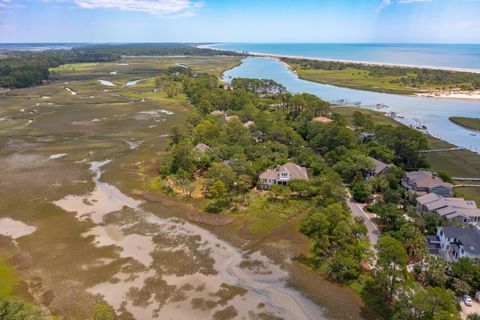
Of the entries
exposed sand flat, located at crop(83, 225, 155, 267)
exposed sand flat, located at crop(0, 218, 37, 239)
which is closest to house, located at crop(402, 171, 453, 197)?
exposed sand flat, located at crop(83, 225, 155, 267)

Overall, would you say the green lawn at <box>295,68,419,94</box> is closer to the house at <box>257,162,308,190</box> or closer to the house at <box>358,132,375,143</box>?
the house at <box>358,132,375,143</box>

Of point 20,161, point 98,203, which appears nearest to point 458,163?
point 98,203

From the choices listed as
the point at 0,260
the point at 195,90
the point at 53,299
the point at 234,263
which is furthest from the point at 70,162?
the point at 195,90

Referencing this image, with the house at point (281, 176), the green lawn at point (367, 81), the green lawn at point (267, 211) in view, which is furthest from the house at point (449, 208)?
the green lawn at point (367, 81)

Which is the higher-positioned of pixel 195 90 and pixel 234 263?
pixel 195 90

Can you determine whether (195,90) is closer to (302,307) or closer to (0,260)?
(0,260)
